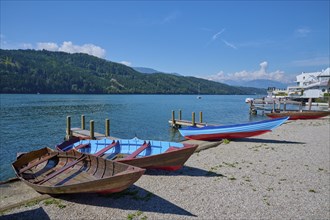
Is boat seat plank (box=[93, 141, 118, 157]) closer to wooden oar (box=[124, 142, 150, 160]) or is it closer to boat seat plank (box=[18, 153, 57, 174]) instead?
wooden oar (box=[124, 142, 150, 160])

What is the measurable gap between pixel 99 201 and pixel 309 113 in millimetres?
32072

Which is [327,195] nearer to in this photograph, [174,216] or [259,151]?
[174,216]

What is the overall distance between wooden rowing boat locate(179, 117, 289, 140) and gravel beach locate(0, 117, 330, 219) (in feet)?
14.9

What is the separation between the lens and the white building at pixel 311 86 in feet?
221

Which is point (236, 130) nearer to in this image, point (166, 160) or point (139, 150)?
point (166, 160)

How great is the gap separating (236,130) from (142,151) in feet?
27.9

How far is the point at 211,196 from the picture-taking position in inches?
307

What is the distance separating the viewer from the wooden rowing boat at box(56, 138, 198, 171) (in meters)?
9.91

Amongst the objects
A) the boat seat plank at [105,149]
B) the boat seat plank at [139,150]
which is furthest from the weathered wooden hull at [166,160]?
the boat seat plank at [105,149]

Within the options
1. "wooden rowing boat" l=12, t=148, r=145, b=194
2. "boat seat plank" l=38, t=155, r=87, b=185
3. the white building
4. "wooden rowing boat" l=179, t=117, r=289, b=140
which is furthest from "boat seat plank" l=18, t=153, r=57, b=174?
the white building

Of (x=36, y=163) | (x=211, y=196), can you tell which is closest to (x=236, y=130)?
(x=211, y=196)

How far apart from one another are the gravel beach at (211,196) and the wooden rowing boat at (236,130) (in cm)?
454

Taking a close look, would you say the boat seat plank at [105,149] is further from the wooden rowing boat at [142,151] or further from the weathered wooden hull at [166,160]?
the weathered wooden hull at [166,160]

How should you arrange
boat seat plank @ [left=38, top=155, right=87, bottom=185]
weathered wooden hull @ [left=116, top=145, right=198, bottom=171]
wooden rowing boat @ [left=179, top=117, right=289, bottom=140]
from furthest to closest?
wooden rowing boat @ [left=179, top=117, right=289, bottom=140]
weathered wooden hull @ [left=116, top=145, right=198, bottom=171]
boat seat plank @ [left=38, top=155, right=87, bottom=185]
